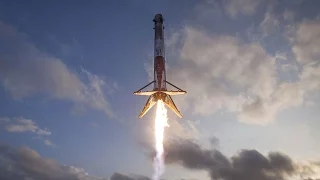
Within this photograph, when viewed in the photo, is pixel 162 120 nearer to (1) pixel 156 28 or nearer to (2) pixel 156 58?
(2) pixel 156 58

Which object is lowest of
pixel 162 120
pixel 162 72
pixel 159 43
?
pixel 162 120

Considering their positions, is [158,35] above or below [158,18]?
below

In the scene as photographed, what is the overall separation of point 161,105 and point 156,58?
15.4m

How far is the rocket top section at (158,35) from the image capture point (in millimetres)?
98562

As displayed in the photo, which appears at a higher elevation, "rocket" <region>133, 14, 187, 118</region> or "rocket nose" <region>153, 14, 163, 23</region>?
"rocket nose" <region>153, 14, 163, 23</region>

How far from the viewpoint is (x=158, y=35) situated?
10088cm

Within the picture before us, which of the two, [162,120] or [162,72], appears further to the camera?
[162,120]

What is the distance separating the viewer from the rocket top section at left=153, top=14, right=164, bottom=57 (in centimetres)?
9856

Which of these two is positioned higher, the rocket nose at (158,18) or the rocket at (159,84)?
the rocket nose at (158,18)

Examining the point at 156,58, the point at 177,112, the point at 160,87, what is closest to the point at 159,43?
the point at 156,58

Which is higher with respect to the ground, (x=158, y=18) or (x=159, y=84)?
(x=158, y=18)

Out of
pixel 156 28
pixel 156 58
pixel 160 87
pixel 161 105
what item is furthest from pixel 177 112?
pixel 156 28

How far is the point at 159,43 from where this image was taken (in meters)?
99.5

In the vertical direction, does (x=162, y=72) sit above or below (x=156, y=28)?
below
